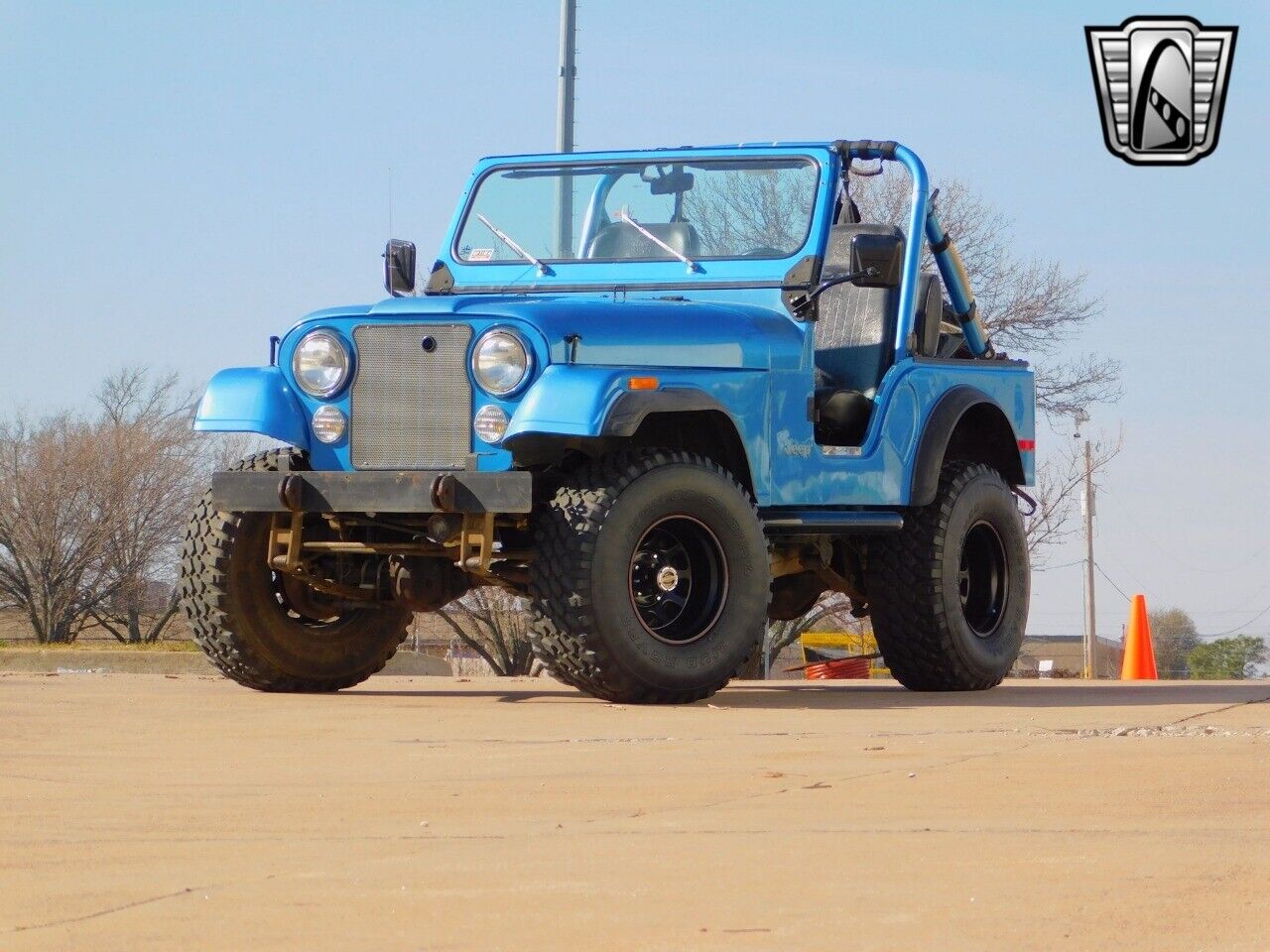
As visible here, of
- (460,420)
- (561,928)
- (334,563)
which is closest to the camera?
(561,928)

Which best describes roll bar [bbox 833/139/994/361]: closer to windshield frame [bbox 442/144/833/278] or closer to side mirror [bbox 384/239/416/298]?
windshield frame [bbox 442/144/833/278]

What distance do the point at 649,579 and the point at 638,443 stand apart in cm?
55

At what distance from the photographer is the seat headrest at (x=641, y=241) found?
9.61m

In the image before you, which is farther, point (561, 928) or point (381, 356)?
point (381, 356)

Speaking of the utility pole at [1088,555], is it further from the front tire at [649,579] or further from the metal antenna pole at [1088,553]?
the front tire at [649,579]

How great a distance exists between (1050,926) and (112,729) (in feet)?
14.2

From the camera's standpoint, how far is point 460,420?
823cm

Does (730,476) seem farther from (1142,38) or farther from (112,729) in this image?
(1142,38)

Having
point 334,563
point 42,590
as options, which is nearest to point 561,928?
point 334,563

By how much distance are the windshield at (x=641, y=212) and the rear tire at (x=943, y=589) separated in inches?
56.6

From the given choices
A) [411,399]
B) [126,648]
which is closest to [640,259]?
[411,399]

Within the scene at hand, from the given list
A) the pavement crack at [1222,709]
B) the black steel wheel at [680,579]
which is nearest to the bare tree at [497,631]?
the pavement crack at [1222,709]

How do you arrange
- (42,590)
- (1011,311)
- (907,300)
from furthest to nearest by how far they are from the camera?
(42,590), (1011,311), (907,300)

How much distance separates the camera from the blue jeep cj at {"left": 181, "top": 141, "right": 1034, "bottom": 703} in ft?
26.5
